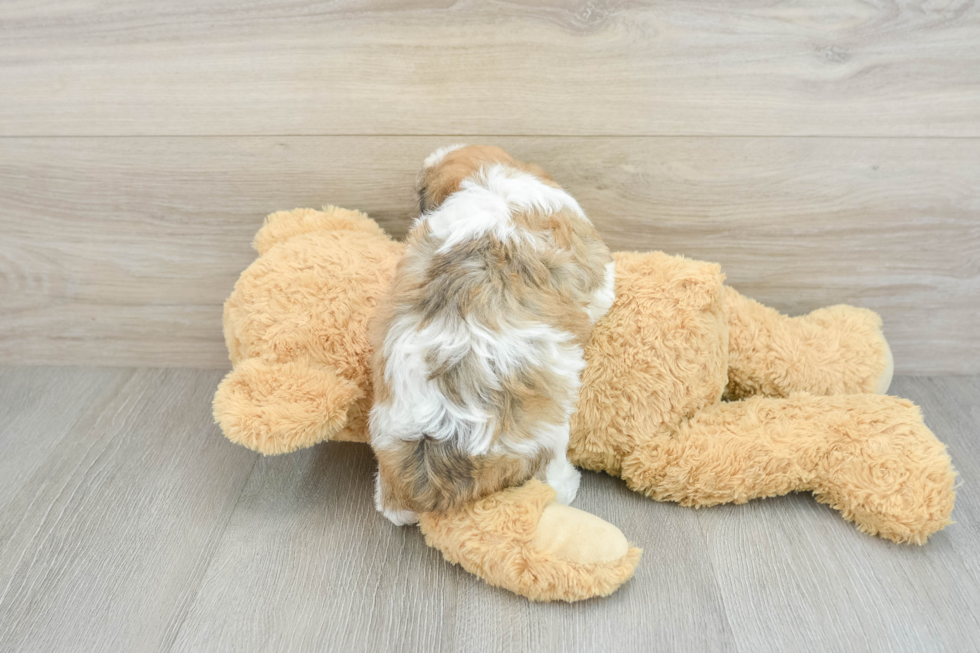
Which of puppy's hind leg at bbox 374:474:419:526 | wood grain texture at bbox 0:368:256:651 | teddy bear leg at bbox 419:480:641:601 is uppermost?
teddy bear leg at bbox 419:480:641:601

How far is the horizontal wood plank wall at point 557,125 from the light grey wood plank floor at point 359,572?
393 millimetres

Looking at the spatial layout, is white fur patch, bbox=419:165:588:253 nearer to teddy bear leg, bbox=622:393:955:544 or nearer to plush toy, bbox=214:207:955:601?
plush toy, bbox=214:207:955:601

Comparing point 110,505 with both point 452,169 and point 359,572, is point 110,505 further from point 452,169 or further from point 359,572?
point 452,169

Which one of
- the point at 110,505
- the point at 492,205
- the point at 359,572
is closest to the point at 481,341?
the point at 492,205

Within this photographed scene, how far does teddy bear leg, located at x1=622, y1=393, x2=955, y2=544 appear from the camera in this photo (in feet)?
3.16

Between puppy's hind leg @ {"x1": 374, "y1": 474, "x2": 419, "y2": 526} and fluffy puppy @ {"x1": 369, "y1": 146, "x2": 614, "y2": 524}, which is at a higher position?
fluffy puppy @ {"x1": 369, "y1": 146, "x2": 614, "y2": 524}

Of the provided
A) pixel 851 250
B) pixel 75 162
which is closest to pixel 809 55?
pixel 851 250

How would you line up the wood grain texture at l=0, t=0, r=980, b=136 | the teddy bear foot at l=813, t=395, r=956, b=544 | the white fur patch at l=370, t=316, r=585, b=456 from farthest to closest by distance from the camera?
1. the wood grain texture at l=0, t=0, r=980, b=136
2. the teddy bear foot at l=813, t=395, r=956, b=544
3. the white fur patch at l=370, t=316, r=585, b=456

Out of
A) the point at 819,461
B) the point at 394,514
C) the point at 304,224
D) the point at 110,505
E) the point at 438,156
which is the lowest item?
the point at 110,505

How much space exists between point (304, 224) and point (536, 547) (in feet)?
2.21

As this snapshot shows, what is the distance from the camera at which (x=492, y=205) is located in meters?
0.90

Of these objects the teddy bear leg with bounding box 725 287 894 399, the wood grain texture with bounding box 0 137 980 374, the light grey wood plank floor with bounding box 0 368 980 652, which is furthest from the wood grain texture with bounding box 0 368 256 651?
the teddy bear leg with bounding box 725 287 894 399

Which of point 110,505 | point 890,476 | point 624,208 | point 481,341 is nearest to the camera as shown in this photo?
point 481,341

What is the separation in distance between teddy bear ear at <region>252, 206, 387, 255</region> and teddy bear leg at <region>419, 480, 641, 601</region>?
54cm
